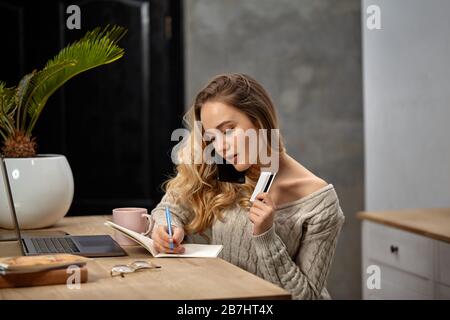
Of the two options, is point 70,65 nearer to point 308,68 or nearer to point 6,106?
point 6,106

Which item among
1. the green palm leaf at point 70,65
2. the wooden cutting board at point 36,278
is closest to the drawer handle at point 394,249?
the green palm leaf at point 70,65

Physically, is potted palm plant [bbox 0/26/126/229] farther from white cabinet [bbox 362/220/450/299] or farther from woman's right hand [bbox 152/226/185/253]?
white cabinet [bbox 362/220/450/299]

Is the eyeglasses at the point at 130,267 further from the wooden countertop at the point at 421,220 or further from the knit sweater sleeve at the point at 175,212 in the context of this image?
the wooden countertop at the point at 421,220

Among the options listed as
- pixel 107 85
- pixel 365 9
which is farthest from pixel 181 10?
pixel 365 9

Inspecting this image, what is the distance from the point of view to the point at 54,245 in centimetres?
203

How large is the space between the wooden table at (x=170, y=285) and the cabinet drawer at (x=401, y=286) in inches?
53.4

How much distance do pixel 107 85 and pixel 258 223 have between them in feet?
8.62

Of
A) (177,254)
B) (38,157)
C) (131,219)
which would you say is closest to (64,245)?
(131,219)

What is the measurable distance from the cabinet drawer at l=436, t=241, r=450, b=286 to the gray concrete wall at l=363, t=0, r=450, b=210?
0.65m

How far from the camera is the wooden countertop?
2797mm

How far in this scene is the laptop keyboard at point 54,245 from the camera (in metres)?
1.96

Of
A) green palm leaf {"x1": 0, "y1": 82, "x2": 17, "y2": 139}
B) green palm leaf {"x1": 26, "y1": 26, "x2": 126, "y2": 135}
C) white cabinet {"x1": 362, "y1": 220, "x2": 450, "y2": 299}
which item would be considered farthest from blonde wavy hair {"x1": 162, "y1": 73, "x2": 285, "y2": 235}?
white cabinet {"x1": 362, "y1": 220, "x2": 450, "y2": 299}

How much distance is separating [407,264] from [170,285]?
1754 mm
